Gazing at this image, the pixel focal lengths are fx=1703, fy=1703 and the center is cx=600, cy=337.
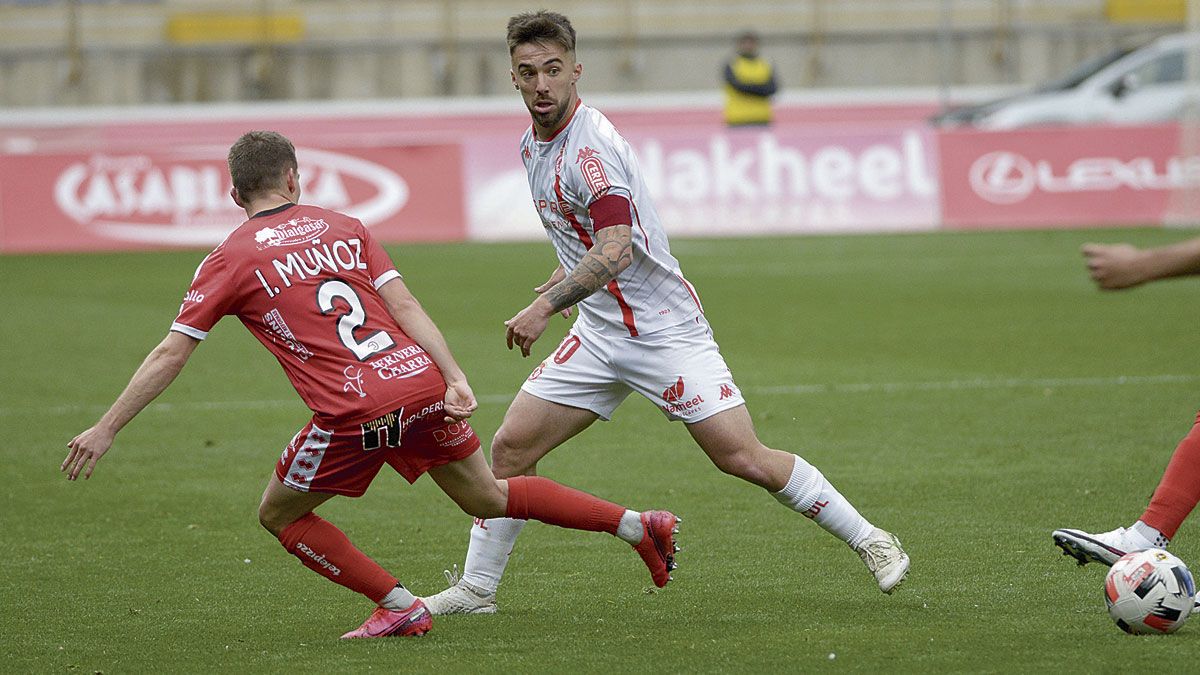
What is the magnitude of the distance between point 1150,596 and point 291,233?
2.83 m

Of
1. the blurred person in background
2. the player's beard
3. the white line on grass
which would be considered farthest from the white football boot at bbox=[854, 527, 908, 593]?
the blurred person in background

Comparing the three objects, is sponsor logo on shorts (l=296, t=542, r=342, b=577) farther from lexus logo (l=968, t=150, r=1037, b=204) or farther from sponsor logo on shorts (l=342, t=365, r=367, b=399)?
lexus logo (l=968, t=150, r=1037, b=204)

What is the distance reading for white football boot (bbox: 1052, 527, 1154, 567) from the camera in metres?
5.61

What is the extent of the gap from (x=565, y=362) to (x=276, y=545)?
1.77 metres

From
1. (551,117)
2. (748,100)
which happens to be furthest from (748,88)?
(551,117)

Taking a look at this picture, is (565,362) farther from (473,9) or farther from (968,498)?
(473,9)

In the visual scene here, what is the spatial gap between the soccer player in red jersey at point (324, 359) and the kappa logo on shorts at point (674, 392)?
691 mm

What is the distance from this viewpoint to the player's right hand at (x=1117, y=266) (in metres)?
4.30

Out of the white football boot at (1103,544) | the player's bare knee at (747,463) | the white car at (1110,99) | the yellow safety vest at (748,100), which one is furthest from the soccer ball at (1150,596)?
the white car at (1110,99)

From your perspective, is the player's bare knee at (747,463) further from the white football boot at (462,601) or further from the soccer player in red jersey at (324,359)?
the white football boot at (462,601)

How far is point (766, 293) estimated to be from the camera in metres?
16.5

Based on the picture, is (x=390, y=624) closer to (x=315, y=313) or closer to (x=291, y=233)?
(x=315, y=313)

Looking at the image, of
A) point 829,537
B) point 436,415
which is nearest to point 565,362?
point 436,415

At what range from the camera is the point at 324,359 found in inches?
205
